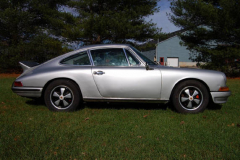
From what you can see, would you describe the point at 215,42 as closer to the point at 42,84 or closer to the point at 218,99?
the point at 218,99

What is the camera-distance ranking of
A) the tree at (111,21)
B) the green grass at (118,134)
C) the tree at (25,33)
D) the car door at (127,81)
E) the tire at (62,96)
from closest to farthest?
the green grass at (118,134) < the car door at (127,81) < the tire at (62,96) < the tree at (111,21) < the tree at (25,33)

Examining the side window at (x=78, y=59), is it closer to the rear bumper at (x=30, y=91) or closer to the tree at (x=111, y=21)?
the rear bumper at (x=30, y=91)

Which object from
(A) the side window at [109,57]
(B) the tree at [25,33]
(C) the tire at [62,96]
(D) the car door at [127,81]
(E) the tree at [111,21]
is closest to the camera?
(D) the car door at [127,81]

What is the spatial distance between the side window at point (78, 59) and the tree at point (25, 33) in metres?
13.0

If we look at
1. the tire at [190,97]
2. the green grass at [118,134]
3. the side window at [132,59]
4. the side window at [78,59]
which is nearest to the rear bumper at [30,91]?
the green grass at [118,134]

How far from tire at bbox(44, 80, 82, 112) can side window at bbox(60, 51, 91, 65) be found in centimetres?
46

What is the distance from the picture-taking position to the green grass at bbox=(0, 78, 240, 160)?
2459 millimetres

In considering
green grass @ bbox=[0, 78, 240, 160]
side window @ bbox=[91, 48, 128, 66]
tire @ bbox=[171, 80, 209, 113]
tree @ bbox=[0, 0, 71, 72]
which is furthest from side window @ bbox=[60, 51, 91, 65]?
tree @ bbox=[0, 0, 71, 72]

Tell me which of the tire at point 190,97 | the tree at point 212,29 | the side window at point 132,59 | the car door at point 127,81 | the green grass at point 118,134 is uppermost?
the tree at point 212,29

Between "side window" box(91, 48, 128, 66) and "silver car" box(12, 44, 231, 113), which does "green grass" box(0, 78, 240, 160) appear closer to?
"silver car" box(12, 44, 231, 113)

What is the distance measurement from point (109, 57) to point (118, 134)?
185 centimetres

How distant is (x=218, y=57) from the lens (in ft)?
49.9

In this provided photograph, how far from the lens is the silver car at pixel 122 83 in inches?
161

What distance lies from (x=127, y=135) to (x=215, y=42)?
1596 centimetres
